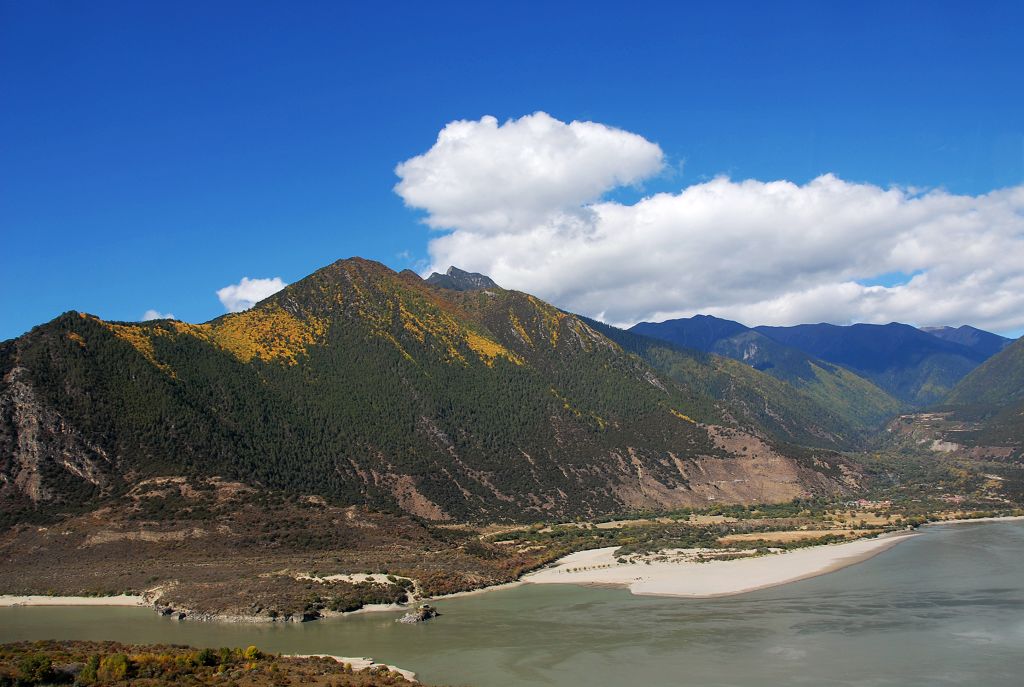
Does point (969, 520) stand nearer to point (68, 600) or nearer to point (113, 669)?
point (68, 600)

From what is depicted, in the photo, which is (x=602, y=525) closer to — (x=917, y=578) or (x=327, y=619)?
(x=917, y=578)

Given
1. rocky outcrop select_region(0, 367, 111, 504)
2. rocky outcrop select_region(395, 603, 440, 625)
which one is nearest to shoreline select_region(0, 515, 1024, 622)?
rocky outcrop select_region(395, 603, 440, 625)

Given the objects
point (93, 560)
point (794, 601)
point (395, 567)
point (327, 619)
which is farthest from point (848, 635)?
point (93, 560)

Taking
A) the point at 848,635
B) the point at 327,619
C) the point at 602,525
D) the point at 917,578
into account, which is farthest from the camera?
the point at 602,525

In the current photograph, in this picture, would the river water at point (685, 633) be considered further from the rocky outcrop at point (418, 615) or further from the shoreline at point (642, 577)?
the shoreline at point (642, 577)

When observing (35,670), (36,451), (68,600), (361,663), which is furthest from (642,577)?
(36,451)

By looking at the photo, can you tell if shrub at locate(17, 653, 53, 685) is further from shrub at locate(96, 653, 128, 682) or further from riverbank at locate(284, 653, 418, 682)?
riverbank at locate(284, 653, 418, 682)
